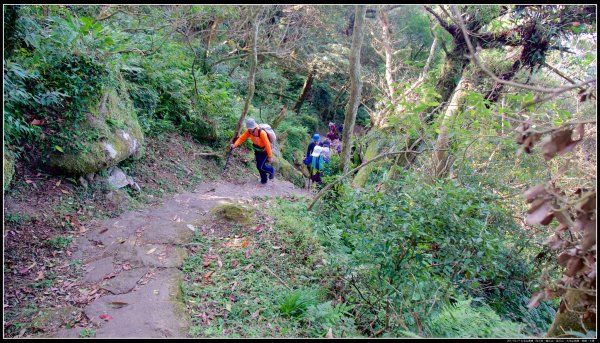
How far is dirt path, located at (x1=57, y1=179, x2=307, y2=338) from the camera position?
3.74 meters

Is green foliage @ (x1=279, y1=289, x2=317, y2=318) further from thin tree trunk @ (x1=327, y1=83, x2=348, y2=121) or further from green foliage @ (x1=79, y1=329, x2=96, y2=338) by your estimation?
thin tree trunk @ (x1=327, y1=83, x2=348, y2=121)

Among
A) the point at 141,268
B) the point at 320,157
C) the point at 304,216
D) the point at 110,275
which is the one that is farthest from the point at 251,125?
the point at 110,275

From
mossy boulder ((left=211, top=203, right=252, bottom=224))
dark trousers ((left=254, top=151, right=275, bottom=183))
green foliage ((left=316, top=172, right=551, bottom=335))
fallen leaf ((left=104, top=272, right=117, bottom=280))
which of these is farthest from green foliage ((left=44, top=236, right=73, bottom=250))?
dark trousers ((left=254, top=151, right=275, bottom=183))

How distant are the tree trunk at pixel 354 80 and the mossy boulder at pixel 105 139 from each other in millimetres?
4823

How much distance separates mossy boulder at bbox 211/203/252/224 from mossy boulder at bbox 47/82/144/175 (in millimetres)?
2324

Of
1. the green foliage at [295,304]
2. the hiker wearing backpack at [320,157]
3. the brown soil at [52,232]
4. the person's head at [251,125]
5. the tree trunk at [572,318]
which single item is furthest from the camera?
the hiker wearing backpack at [320,157]

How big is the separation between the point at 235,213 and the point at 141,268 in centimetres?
226

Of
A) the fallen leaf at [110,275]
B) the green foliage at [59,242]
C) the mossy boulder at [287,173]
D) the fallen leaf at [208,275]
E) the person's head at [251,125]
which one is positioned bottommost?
the mossy boulder at [287,173]

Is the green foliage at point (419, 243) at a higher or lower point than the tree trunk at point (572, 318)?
lower

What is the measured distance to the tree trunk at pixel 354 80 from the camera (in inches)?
279

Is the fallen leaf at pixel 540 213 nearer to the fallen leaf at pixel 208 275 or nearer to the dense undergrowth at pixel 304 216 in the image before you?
the dense undergrowth at pixel 304 216

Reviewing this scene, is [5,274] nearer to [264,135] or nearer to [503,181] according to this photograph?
[264,135]

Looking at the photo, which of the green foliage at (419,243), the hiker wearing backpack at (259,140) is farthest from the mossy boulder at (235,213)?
the green foliage at (419,243)

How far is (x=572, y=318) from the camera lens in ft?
7.68
